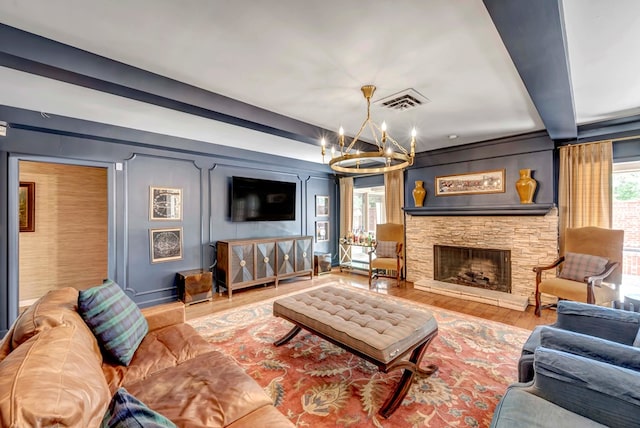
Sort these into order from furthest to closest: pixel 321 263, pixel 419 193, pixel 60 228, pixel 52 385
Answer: pixel 321 263 < pixel 419 193 < pixel 60 228 < pixel 52 385

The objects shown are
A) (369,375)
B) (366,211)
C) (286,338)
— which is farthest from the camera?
(366,211)

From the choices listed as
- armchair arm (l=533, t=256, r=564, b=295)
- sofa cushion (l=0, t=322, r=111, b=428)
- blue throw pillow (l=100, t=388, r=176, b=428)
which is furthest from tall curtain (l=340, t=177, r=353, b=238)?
blue throw pillow (l=100, t=388, r=176, b=428)

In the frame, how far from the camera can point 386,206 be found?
225 inches

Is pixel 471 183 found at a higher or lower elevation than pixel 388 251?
higher

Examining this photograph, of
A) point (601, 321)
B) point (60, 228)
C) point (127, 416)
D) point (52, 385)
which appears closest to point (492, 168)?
point (601, 321)

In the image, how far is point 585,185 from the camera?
141 inches

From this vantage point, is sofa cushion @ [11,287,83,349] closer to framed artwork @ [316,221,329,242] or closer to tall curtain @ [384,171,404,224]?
framed artwork @ [316,221,329,242]

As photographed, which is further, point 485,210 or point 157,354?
point 485,210

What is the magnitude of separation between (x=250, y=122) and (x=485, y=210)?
3642mm

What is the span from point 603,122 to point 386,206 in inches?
129

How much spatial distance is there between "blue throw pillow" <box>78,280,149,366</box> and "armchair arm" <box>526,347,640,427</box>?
2248 millimetres

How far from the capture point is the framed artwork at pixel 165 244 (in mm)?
4020

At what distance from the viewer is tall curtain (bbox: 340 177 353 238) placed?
21.1 ft

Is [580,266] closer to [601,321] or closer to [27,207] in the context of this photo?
[601,321]
